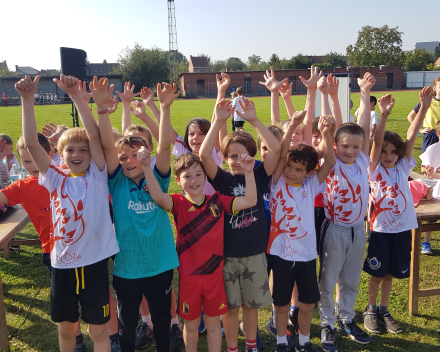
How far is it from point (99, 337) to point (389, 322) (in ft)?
8.09

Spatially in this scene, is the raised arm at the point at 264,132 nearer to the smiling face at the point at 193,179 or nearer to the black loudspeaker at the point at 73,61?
the smiling face at the point at 193,179

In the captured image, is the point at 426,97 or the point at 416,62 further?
the point at 416,62

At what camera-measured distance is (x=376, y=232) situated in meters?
3.20

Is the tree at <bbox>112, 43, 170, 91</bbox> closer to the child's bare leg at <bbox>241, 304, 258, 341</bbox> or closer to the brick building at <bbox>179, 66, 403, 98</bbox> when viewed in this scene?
the brick building at <bbox>179, 66, 403, 98</bbox>

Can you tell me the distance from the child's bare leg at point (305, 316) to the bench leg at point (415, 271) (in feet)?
3.80

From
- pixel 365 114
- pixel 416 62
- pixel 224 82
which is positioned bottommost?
pixel 365 114

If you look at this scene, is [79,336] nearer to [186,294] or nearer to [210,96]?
[186,294]

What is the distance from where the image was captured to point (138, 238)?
2.59 meters

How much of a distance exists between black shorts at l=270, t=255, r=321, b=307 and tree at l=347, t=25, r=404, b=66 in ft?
221

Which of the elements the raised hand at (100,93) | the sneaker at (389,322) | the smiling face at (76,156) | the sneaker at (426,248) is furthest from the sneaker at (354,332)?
the raised hand at (100,93)

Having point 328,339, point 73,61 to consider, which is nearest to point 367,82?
point 328,339

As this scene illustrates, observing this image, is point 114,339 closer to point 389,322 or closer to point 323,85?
point 389,322

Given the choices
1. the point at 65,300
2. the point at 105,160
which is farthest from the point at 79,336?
the point at 105,160

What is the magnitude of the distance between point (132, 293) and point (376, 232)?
2090mm
